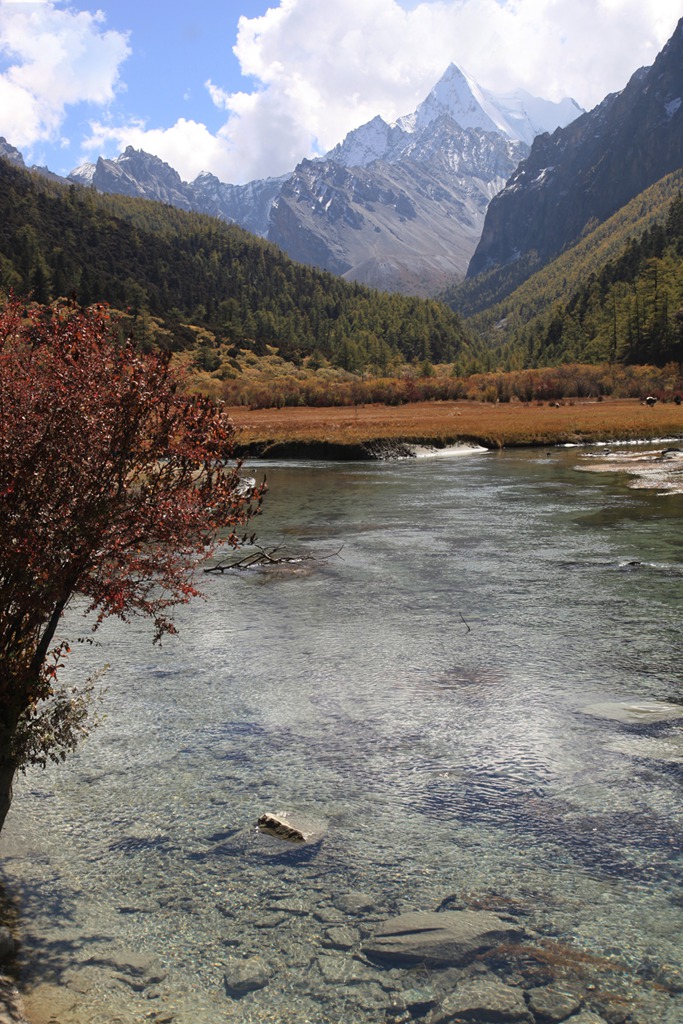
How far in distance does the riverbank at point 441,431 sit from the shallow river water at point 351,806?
3532 cm

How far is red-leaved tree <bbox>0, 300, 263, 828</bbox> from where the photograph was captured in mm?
7227

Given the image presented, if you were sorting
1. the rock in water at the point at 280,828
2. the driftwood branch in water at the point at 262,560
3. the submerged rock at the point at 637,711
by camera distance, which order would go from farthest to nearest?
the driftwood branch in water at the point at 262,560 < the submerged rock at the point at 637,711 < the rock in water at the point at 280,828

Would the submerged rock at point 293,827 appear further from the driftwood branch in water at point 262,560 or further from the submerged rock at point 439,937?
the driftwood branch in water at point 262,560

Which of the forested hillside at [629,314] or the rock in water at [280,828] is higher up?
the forested hillside at [629,314]

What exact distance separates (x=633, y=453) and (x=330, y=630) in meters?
44.0

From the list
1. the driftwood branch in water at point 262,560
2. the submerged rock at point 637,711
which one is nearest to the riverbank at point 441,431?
the driftwood branch in water at point 262,560

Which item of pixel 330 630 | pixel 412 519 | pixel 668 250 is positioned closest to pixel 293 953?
pixel 330 630

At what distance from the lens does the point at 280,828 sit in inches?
341

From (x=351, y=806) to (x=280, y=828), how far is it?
994 millimetres

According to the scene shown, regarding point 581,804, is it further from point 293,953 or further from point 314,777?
point 293,953

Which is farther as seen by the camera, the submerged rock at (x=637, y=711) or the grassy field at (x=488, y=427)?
the grassy field at (x=488, y=427)

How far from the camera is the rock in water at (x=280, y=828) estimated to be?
337 inches

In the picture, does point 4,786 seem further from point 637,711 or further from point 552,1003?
point 637,711

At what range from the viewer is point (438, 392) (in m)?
124
